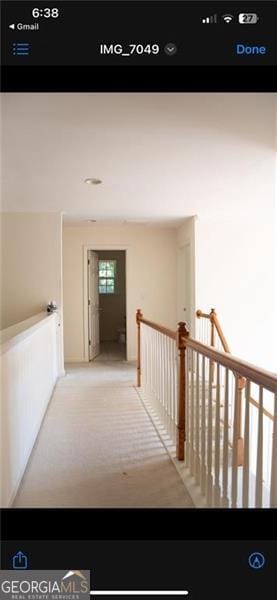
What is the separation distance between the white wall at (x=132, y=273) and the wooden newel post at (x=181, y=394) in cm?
341

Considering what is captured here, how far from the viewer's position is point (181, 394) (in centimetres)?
223

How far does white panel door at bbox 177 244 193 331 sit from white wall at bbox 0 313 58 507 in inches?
112

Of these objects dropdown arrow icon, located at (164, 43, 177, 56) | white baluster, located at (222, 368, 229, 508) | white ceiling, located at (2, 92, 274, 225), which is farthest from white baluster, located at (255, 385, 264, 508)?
white ceiling, located at (2, 92, 274, 225)

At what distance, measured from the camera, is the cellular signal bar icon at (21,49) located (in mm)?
737

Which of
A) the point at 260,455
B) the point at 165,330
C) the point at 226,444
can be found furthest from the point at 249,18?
the point at 165,330

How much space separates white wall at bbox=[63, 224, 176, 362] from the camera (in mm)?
5465

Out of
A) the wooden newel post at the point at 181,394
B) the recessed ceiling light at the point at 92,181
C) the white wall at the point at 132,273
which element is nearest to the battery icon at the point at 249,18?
the wooden newel post at the point at 181,394

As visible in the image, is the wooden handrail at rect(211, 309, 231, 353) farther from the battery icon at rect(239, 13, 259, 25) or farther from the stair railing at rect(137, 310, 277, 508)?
the battery icon at rect(239, 13, 259, 25)

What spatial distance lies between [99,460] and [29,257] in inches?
120

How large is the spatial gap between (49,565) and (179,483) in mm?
1458

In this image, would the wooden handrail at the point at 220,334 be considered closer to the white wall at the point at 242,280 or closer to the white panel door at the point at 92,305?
the white wall at the point at 242,280

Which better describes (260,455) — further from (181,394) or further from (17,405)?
(17,405)

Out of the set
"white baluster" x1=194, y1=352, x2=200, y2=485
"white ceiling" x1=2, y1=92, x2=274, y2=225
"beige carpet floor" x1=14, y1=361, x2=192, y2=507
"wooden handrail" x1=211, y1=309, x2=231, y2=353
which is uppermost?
"white ceiling" x1=2, y1=92, x2=274, y2=225

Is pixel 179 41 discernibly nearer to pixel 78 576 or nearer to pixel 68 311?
pixel 78 576
